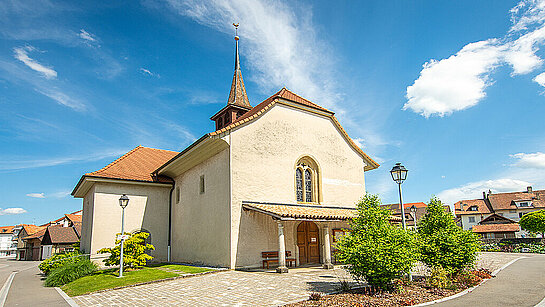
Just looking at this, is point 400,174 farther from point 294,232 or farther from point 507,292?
point 294,232

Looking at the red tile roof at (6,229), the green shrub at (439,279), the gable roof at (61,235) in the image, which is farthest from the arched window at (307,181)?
the red tile roof at (6,229)

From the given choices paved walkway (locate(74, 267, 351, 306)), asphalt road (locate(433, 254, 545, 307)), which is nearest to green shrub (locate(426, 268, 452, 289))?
asphalt road (locate(433, 254, 545, 307))

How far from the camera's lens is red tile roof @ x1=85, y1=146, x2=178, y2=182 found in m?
21.7

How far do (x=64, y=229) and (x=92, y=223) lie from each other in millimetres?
36115

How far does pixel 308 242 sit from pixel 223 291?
8.41m

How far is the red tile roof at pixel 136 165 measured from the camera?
21688 mm

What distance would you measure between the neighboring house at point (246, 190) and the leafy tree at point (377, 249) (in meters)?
5.10

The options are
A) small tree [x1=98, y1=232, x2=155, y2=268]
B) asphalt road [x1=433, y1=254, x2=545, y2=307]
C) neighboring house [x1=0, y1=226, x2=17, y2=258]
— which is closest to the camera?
asphalt road [x1=433, y1=254, x2=545, y2=307]

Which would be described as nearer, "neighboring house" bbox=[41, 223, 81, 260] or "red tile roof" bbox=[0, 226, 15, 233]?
"neighboring house" bbox=[41, 223, 81, 260]

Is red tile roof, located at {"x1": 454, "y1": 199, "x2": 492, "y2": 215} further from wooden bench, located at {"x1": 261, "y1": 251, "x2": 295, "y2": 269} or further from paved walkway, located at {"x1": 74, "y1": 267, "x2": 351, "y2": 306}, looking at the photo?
paved walkway, located at {"x1": 74, "y1": 267, "x2": 351, "y2": 306}

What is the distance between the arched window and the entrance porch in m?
0.81

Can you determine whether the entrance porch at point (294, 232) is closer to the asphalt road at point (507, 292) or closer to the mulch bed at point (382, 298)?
the mulch bed at point (382, 298)

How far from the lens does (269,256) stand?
16359mm

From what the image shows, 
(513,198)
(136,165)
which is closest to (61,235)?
(136,165)
